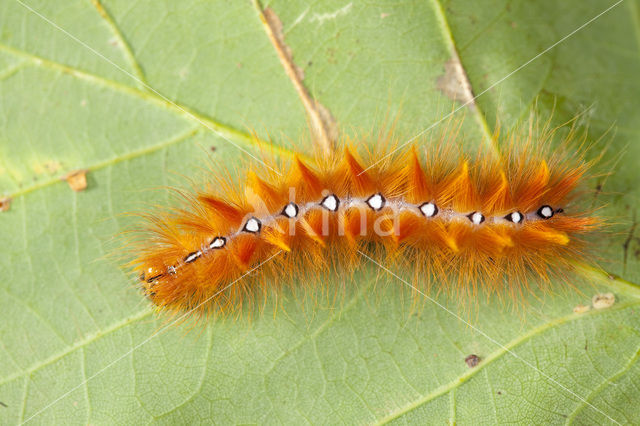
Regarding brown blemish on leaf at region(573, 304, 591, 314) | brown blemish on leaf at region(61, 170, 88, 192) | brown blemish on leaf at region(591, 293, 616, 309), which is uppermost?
brown blemish on leaf at region(591, 293, 616, 309)

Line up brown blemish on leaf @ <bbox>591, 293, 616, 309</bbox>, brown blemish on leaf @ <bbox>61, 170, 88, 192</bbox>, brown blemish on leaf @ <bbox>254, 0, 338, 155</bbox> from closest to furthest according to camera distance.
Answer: brown blemish on leaf @ <bbox>591, 293, 616, 309</bbox>
brown blemish on leaf @ <bbox>254, 0, 338, 155</bbox>
brown blemish on leaf @ <bbox>61, 170, 88, 192</bbox>

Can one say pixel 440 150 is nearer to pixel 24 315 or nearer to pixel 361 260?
pixel 361 260

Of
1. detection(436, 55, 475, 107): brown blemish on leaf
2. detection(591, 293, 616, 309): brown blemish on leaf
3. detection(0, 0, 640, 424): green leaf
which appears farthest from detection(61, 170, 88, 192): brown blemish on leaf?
detection(591, 293, 616, 309): brown blemish on leaf

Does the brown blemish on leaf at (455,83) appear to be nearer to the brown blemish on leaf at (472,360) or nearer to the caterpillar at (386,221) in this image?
the caterpillar at (386,221)

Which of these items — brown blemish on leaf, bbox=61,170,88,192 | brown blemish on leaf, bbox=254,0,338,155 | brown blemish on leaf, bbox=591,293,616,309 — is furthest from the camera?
brown blemish on leaf, bbox=61,170,88,192

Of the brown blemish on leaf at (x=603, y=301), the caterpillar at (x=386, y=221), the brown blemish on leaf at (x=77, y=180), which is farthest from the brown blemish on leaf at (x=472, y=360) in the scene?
the brown blemish on leaf at (x=77, y=180)

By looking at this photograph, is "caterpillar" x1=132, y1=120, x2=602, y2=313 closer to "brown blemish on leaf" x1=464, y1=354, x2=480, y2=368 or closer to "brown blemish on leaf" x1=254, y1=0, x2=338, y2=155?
"brown blemish on leaf" x1=254, y1=0, x2=338, y2=155
